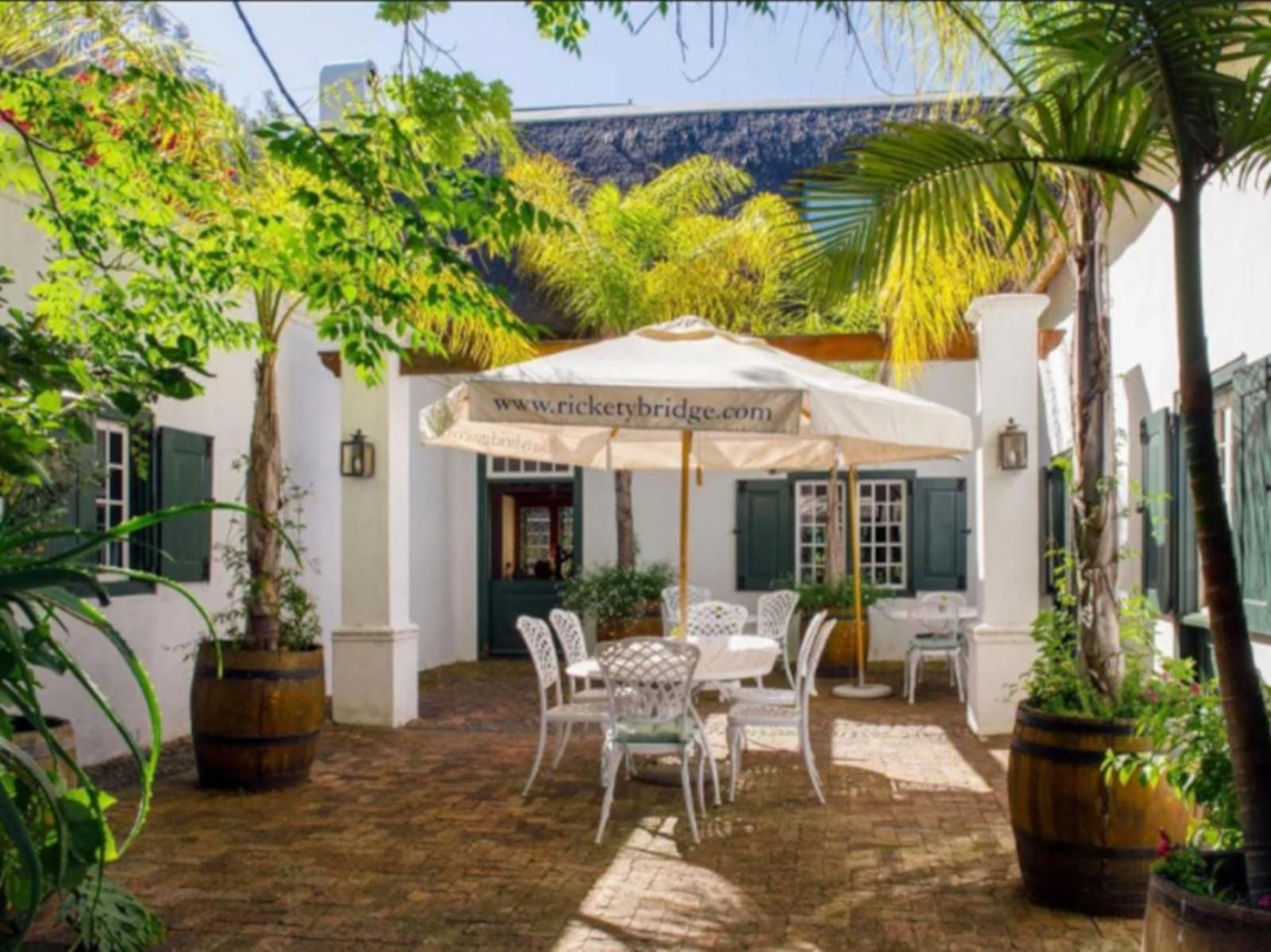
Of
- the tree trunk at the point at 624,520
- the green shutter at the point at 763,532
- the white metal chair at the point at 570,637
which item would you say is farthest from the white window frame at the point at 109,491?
the green shutter at the point at 763,532

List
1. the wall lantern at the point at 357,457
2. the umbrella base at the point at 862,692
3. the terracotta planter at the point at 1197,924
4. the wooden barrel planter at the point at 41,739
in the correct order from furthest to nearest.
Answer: the umbrella base at the point at 862,692 < the wall lantern at the point at 357,457 < the wooden barrel planter at the point at 41,739 < the terracotta planter at the point at 1197,924

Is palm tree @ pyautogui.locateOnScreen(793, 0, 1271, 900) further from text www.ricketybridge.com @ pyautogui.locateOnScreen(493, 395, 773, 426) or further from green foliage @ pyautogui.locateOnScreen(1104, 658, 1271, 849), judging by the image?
text www.ricketybridge.com @ pyautogui.locateOnScreen(493, 395, 773, 426)

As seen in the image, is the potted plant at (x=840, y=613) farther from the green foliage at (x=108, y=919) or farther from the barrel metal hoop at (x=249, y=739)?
the green foliage at (x=108, y=919)

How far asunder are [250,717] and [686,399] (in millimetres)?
2758

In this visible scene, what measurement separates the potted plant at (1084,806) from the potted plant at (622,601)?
6.88 m

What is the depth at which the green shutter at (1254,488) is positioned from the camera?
491 cm

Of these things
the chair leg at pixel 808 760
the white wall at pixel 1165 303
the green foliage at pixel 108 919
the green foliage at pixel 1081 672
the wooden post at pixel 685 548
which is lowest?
the chair leg at pixel 808 760

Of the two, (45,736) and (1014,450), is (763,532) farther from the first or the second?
(45,736)

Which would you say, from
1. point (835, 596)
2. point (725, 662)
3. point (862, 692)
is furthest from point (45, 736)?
point (835, 596)

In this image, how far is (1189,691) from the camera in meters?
3.53

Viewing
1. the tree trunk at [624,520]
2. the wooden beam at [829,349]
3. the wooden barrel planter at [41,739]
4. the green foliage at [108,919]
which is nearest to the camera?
the green foliage at [108,919]

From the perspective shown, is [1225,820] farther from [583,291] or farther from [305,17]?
[583,291]

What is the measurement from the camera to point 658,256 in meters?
10.8

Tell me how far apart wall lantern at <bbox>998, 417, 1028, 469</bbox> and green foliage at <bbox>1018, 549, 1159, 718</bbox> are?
10.9 feet
